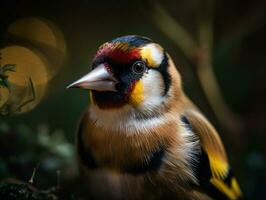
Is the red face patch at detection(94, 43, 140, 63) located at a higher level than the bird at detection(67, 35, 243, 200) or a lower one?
higher

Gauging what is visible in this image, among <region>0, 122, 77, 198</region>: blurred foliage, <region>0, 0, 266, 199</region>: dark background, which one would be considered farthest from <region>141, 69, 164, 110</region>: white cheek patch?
<region>0, 0, 266, 199</region>: dark background

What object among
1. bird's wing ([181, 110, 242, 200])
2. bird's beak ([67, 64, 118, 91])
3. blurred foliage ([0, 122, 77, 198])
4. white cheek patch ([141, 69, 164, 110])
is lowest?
bird's wing ([181, 110, 242, 200])

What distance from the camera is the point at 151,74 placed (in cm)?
228

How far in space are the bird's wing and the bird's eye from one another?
28 cm

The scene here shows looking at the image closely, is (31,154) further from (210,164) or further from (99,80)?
(210,164)

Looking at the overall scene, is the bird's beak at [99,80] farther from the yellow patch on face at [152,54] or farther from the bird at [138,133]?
the yellow patch on face at [152,54]

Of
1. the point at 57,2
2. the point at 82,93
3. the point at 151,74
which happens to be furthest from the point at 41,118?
the point at 151,74

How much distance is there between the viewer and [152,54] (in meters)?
2.27

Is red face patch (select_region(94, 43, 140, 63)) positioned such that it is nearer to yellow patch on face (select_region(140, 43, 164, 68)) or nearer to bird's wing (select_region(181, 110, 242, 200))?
yellow patch on face (select_region(140, 43, 164, 68))

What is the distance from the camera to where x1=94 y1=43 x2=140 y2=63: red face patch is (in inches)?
84.0

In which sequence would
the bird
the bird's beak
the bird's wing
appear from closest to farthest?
1. the bird's beak
2. the bird
3. the bird's wing

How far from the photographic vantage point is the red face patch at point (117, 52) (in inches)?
84.0

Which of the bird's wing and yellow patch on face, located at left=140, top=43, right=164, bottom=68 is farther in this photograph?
the bird's wing

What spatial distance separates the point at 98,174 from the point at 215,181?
1.61 feet
